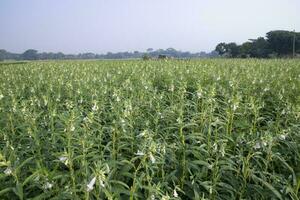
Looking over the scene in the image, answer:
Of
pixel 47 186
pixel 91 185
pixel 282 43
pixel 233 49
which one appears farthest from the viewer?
pixel 282 43

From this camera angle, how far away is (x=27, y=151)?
348 centimetres

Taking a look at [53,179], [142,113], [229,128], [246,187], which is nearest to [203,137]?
[229,128]

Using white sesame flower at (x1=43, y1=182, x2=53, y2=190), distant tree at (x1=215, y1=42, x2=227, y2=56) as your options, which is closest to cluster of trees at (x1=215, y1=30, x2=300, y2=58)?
distant tree at (x1=215, y1=42, x2=227, y2=56)

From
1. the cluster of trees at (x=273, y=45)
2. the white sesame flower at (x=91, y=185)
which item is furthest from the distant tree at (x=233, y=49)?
the white sesame flower at (x=91, y=185)

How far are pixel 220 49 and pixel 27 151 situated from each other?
61.8 meters

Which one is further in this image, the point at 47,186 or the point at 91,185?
the point at 47,186

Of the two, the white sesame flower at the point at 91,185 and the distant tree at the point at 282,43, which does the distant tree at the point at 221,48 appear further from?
the white sesame flower at the point at 91,185

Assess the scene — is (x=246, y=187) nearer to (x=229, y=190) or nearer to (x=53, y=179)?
(x=229, y=190)

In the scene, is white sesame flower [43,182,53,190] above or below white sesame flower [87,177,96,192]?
below

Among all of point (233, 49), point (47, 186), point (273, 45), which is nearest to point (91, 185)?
point (47, 186)

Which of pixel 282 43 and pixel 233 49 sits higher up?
pixel 282 43

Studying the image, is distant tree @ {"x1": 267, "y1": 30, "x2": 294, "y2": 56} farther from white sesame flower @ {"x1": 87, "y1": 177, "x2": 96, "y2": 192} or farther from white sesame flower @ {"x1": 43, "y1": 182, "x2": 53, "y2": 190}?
white sesame flower @ {"x1": 87, "y1": 177, "x2": 96, "y2": 192}

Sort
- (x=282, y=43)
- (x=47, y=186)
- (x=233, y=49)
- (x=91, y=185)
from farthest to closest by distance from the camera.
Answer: (x=282, y=43)
(x=233, y=49)
(x=47, y=186)
(x=91, y=185)

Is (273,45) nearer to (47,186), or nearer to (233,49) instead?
(233,49)
